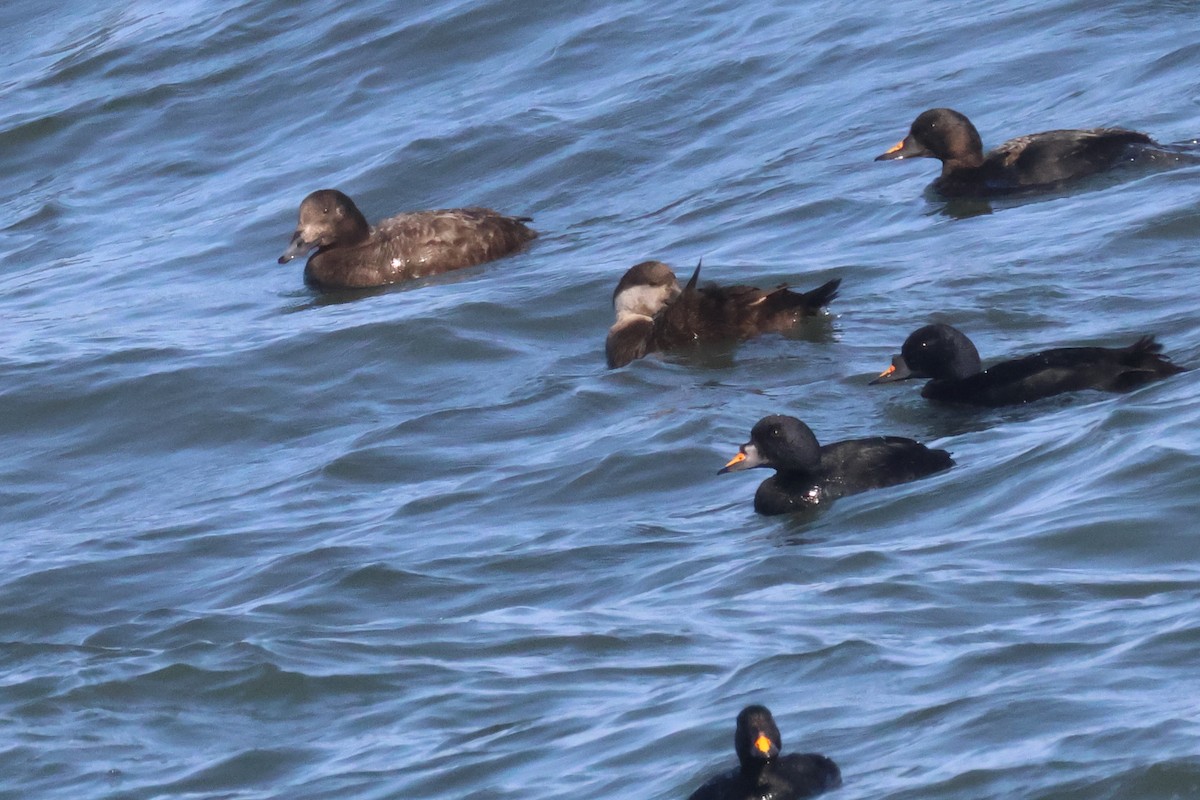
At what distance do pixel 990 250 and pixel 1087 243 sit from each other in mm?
604

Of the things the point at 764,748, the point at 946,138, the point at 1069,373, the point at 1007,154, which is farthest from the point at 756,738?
the point at 946,138

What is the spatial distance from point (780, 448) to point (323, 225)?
22.0ft

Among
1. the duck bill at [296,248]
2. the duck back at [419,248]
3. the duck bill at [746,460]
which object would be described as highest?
the duck bill at [296,248]

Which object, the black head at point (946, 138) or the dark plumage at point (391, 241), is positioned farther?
the dark plumage at point (391, 241)

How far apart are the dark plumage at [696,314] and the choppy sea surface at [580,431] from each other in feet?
0.42

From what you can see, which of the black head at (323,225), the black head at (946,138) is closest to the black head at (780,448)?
the black head at (946,138)

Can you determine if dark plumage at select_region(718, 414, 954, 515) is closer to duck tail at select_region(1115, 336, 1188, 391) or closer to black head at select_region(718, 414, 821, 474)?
black head at select_region(718, 414, 821, 474)

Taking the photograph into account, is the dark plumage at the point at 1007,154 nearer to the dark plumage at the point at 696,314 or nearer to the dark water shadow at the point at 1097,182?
the dark water shadow at the point at 1097,182

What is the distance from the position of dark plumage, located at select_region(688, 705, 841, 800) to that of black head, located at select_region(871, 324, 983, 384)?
4.29 metres

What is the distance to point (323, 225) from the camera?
1488cm

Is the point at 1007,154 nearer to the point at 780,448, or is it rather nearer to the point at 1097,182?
the point at 1097,182

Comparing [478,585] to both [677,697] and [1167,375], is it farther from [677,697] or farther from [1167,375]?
[1167,375]

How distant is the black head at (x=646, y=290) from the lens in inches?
466

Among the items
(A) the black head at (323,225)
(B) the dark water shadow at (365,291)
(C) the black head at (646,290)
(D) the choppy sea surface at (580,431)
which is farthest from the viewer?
(A) the black head at (323,225)
